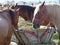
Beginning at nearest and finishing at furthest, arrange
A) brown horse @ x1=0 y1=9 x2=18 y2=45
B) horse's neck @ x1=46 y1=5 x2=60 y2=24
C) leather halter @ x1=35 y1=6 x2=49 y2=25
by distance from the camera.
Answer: brown horse @ x1=0 y1=9 x2=18 y2=45
horse's neck @ x1=46 y1=5 x2=60 y2=24
leather halter @ x1=35 y1=6 x2=49 y2=25

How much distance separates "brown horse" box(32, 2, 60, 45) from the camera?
6507 mm

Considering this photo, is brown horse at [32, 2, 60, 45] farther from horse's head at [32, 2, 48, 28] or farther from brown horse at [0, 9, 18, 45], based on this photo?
brown horse at [0, 9, 18, 45]

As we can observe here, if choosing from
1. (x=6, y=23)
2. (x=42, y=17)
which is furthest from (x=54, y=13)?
(x=6, y=23)

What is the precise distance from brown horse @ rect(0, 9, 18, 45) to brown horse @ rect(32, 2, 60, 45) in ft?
3.92

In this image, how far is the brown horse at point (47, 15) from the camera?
651 centimetres

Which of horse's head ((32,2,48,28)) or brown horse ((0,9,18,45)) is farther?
horse's head ((32,2,48,28))

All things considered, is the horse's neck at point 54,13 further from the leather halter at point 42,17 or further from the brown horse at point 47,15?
the leather halter at point 42,17

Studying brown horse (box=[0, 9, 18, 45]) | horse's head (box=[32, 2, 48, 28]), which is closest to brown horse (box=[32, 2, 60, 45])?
horse's head (box=[32, 2, 48, 28])

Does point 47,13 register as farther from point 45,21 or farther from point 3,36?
point 3,36

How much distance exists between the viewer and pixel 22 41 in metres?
6.49

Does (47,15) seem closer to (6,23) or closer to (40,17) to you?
(40,17)

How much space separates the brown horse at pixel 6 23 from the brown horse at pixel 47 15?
1.20 metres

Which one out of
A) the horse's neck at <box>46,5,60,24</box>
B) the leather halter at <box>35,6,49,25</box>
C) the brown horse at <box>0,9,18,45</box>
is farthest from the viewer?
the leather halter at <box>35,6,49,25</box>

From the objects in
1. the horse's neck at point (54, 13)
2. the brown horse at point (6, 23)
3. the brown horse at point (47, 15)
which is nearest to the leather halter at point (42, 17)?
the brown horse at point (47, 15)
